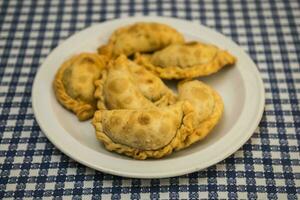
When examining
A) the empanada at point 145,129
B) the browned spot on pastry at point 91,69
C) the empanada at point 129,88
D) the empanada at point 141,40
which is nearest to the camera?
the empanada at point 145,129

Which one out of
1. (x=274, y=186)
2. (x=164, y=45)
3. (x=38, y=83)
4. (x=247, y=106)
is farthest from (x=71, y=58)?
(x=274, y=186)

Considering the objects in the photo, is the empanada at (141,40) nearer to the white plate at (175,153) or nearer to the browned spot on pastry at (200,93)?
the white plate at (175,153)

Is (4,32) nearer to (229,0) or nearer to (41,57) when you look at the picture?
(41,57)

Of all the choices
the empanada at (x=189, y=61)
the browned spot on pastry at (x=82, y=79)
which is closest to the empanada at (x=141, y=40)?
the empanada at (x=189, y=61)

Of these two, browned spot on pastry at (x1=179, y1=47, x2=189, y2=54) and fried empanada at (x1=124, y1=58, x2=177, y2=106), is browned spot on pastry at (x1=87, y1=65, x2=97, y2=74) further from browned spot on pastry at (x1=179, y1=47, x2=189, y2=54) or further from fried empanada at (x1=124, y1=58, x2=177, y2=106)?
browned spot on pastry at (x1=179, y1=47, x2=189, y2=54)

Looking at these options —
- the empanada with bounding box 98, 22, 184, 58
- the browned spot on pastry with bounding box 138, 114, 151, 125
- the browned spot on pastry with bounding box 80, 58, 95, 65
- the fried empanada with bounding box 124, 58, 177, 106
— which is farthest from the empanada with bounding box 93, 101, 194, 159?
the empanada with bounding box 98, 22, 184, 58

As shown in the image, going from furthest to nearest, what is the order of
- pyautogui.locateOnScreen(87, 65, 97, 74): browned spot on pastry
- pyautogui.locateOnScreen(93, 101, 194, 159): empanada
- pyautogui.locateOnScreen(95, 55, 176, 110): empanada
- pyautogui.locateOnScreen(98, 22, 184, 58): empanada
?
pyautogui.locateOnScreen(98, 22, 184, 58): empanada → pyautogui.locateOnScreen(87, 65, 97, 74): browned spot on pastry → pyautogui.locateOnScreen(95, 55, 176, 110): empanada → pyautogui.locateOnScreen(93, 101, 194, 159): empanada

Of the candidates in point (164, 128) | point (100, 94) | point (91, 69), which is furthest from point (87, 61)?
point (164, 128)
